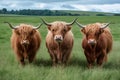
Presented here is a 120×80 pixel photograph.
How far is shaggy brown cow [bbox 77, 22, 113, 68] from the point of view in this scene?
40.2 ft

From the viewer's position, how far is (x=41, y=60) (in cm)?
1443

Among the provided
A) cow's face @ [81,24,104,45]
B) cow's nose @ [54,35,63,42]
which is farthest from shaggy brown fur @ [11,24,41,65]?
cow's face @ [81,24,104,45]

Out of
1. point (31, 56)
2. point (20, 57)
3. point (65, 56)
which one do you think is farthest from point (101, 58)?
point (20, 57)

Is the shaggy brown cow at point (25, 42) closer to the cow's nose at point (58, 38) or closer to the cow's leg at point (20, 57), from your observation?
the cow's leg at point (20, 57)

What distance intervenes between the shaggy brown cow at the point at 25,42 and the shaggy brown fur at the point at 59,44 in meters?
0.59

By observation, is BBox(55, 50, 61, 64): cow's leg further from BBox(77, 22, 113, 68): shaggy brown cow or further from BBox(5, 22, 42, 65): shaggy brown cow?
BBox(5, 22, 42, 65): shaggy brown cow

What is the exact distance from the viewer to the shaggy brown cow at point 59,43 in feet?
41.3

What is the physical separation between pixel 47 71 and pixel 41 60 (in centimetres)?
309

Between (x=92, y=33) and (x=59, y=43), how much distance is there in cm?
121

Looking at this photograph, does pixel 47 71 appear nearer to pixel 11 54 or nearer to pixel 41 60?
pixel 41 60

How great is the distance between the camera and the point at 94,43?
12.1 metres

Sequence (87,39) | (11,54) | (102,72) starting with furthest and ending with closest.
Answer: (11,54)
(87,39)
(102,72)

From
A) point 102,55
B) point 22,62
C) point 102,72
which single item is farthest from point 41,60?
point 102,72

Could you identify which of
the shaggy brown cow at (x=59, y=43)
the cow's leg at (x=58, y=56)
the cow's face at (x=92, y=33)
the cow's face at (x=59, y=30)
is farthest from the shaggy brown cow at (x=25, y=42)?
the cow's face at (x=92, y=33)
